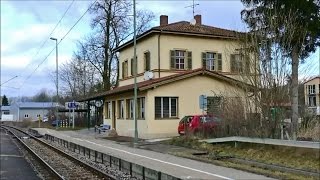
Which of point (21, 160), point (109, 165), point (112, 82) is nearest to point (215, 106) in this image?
point (109, 165)

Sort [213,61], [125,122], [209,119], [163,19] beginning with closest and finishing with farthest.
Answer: [209,119] < [125,122] < [213,61] < [163,19]

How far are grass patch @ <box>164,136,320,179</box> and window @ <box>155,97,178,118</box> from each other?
955 centimetres

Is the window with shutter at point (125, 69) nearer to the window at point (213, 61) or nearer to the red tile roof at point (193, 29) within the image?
the red tile roof at point (193, 29)

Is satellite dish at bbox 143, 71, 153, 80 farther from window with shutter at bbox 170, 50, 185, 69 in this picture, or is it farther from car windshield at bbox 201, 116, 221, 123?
car windshield at bbox 201, 116, 221, 123

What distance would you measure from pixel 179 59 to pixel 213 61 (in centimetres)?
308

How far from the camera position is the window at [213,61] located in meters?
35.3

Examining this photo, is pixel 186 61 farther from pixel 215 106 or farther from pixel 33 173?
pixel 33 173

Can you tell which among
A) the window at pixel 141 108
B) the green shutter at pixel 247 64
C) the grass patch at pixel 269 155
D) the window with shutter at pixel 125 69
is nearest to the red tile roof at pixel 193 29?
the window at pixel 141 108

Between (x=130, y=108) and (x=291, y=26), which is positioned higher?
(x=291, y=26)

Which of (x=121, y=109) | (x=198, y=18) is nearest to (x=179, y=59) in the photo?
(x=121, y=109)

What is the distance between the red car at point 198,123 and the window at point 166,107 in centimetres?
283

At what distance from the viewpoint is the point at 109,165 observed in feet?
57.9

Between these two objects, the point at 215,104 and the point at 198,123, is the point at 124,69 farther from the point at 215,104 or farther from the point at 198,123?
the point at 215,104

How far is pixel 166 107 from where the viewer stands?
31.0 m
